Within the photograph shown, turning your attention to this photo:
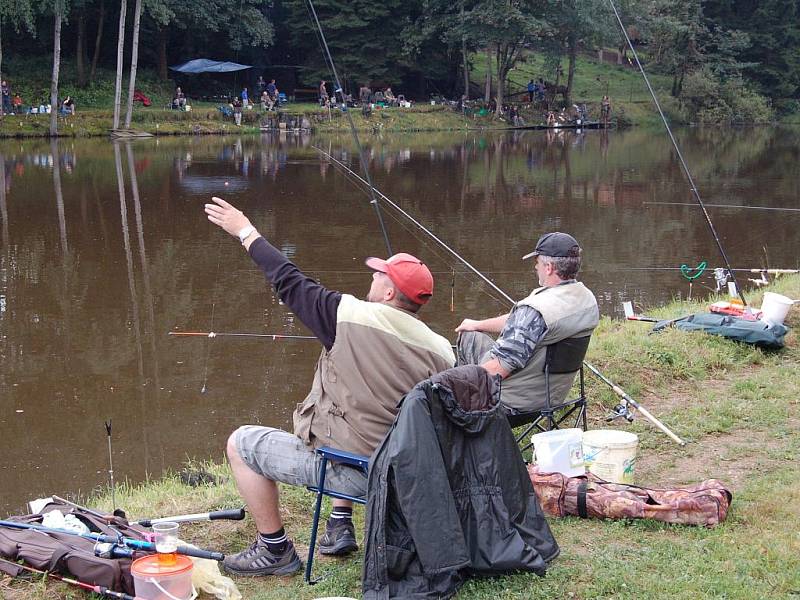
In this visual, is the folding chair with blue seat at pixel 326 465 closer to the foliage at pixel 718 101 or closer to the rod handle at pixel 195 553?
the rod handle at pixel 195 553

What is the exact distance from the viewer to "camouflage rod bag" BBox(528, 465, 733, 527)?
3.62m

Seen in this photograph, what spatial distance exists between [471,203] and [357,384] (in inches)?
561

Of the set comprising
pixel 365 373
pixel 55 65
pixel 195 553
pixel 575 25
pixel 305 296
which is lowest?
pixel 195 553

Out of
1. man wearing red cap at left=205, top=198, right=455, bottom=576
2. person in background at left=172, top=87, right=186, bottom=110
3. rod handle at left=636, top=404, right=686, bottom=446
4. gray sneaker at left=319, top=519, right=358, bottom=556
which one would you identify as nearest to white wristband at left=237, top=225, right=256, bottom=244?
man wearing red cap at left=205, top=198, right=455, bottom=576

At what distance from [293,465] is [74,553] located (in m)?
0.74

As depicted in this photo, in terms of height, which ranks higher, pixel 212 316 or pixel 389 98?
pixel 389 98

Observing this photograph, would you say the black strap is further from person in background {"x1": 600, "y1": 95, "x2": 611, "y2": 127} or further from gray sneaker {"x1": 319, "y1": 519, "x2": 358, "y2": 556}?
person in background {"x1": 600, "y1": 95, "x2": 611, "y2": 127}

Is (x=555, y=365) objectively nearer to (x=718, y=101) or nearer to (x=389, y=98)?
(x=389, y=98)

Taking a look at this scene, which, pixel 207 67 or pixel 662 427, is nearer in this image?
pixel 662 427

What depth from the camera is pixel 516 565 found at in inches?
123

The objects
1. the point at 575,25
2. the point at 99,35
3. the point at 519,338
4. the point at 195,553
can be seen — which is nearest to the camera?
the point at 195,553

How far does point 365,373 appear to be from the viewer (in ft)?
10.4

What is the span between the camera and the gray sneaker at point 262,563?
11.1 ft

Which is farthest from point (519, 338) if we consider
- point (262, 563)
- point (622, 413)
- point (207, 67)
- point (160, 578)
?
point (207, 67)
